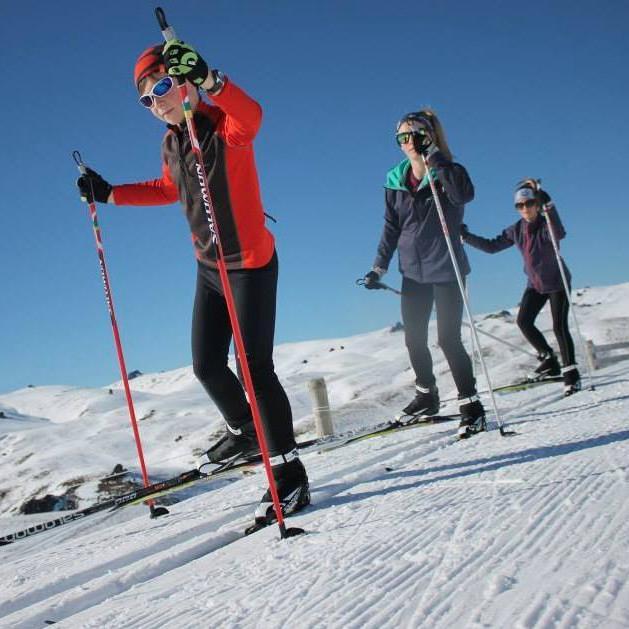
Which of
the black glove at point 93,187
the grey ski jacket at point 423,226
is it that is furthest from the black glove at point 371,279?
the black glove at point 93,187

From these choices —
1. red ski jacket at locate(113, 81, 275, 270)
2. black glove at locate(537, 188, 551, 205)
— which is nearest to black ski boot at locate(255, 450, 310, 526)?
red ski jacket at locate(113, 81, 275, 270)

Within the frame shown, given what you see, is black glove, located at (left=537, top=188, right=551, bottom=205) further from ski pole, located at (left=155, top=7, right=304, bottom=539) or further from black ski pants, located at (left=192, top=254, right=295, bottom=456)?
ski pole, located at (left=155, top=7, right=304, bottom=539)

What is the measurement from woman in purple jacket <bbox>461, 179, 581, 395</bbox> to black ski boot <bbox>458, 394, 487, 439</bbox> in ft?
8.01

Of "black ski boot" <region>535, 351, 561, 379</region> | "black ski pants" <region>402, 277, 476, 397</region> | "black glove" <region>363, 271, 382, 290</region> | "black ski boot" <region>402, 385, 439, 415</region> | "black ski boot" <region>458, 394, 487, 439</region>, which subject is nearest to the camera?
"black ski boot" <region>458, 394, 487, 439</region>

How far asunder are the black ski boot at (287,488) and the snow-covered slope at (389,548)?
→ 100 millimetres

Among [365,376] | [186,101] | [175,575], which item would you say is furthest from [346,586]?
[365,376]

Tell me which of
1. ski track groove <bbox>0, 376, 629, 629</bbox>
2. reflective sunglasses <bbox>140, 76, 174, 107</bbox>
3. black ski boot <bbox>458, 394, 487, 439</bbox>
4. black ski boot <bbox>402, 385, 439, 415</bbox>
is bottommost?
ski track groove <bbox>0, 376, 629, 629</bbox>

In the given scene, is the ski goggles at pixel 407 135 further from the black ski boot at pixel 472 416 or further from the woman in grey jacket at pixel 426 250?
the black ski boot at pixel 472 416

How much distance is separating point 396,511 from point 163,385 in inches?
1375

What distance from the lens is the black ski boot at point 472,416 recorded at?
13.8ft

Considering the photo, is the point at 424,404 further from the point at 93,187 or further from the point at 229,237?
the point at 93,187

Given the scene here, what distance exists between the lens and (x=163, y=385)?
35.6 meters

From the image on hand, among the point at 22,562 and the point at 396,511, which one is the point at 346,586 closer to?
the point at 396,511

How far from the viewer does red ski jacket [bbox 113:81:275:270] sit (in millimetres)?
2814
